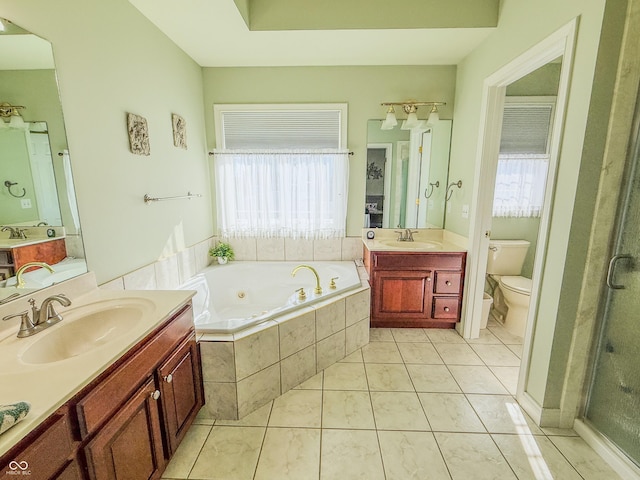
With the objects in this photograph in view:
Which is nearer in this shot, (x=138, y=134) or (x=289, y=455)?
(x=289, y=455)

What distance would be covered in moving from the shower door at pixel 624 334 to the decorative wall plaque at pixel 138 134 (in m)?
2.63

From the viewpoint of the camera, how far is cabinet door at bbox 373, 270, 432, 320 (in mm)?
2551

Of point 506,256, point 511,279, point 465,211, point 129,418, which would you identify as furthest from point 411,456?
point 506,256

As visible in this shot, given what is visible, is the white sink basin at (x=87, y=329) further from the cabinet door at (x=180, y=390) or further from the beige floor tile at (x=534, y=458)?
the beige floor tile at (x=534, y=458)

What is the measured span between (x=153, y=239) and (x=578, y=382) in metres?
2.71

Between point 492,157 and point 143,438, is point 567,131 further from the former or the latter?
point 143,438

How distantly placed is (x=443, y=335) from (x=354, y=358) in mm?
926

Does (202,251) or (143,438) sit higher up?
(202,251)

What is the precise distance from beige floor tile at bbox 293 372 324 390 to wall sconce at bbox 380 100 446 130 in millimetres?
2239

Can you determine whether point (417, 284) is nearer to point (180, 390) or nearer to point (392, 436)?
point (392, 436)

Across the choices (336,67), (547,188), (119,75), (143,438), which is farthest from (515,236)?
(119,75)

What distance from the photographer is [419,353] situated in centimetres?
230

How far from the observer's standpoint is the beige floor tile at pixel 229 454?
1338 mm

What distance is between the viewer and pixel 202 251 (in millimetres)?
2791
